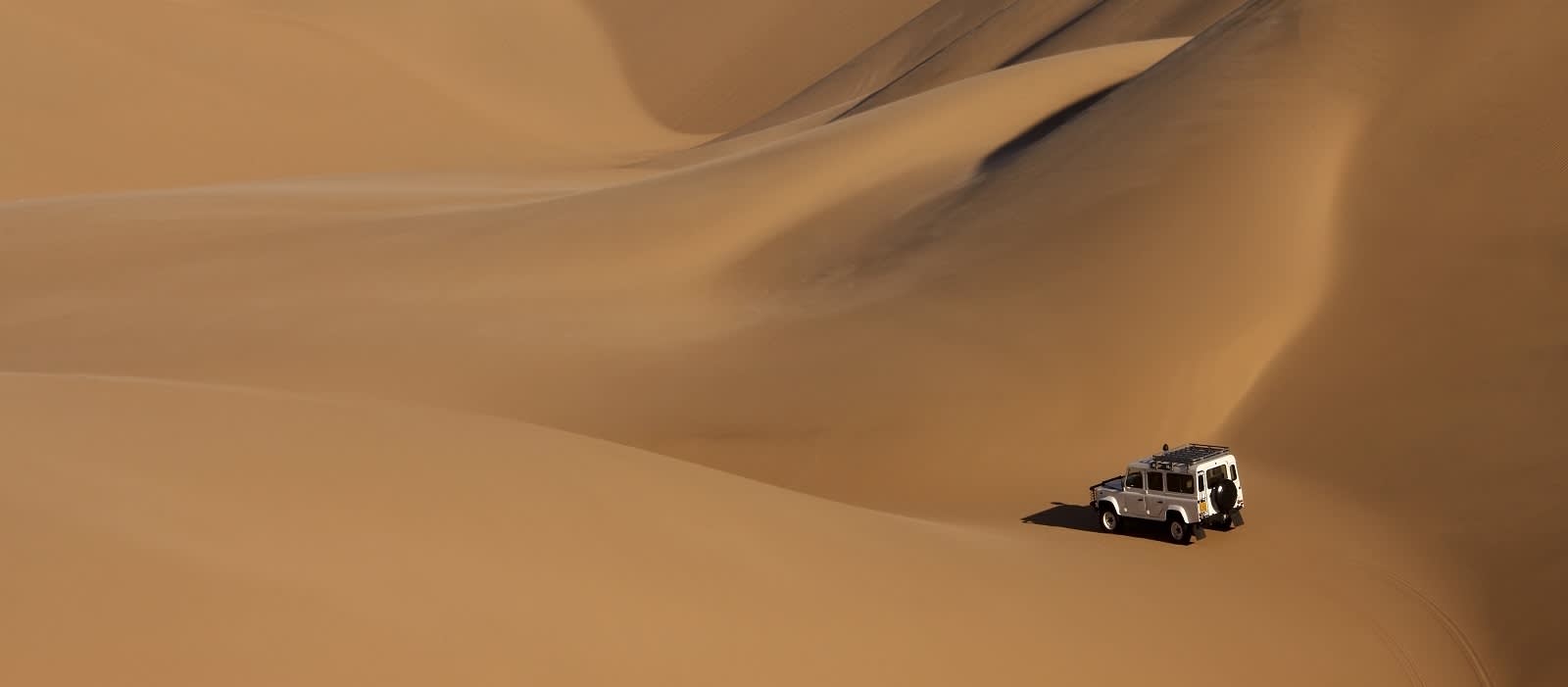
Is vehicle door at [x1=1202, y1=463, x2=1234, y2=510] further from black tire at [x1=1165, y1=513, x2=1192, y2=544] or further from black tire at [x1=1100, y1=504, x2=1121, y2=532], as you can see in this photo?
black tire at [x1=1100, y1=504, x2=1121, y2=532]

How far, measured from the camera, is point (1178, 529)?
9281 millimetres

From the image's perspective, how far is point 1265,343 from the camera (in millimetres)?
11859

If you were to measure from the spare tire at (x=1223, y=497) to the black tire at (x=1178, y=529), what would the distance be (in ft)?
0.75

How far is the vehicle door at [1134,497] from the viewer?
9.38 meters

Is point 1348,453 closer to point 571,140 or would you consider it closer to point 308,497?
point 308,497

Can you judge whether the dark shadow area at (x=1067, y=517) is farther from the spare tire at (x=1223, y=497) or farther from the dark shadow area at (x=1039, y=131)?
the dark shadow area at (x=1039, y=131)

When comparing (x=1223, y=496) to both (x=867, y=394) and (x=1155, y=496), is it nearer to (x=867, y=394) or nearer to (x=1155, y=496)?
(x=1155, y=496)

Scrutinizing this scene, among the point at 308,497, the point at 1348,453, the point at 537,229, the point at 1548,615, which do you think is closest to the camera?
the point at 308,497

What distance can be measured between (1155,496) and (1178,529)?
0.27 metres

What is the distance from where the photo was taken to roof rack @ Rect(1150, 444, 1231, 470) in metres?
9.41

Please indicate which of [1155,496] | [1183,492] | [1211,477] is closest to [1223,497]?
[1211,477]

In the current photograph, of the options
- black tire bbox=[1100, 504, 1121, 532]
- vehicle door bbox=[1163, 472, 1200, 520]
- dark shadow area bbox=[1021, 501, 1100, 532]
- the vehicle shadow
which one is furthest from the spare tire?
dark shadow area bbox=[1021, 501, 1100, 532]

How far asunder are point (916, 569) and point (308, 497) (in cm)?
295

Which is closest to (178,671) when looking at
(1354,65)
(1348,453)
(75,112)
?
(1348,453)
